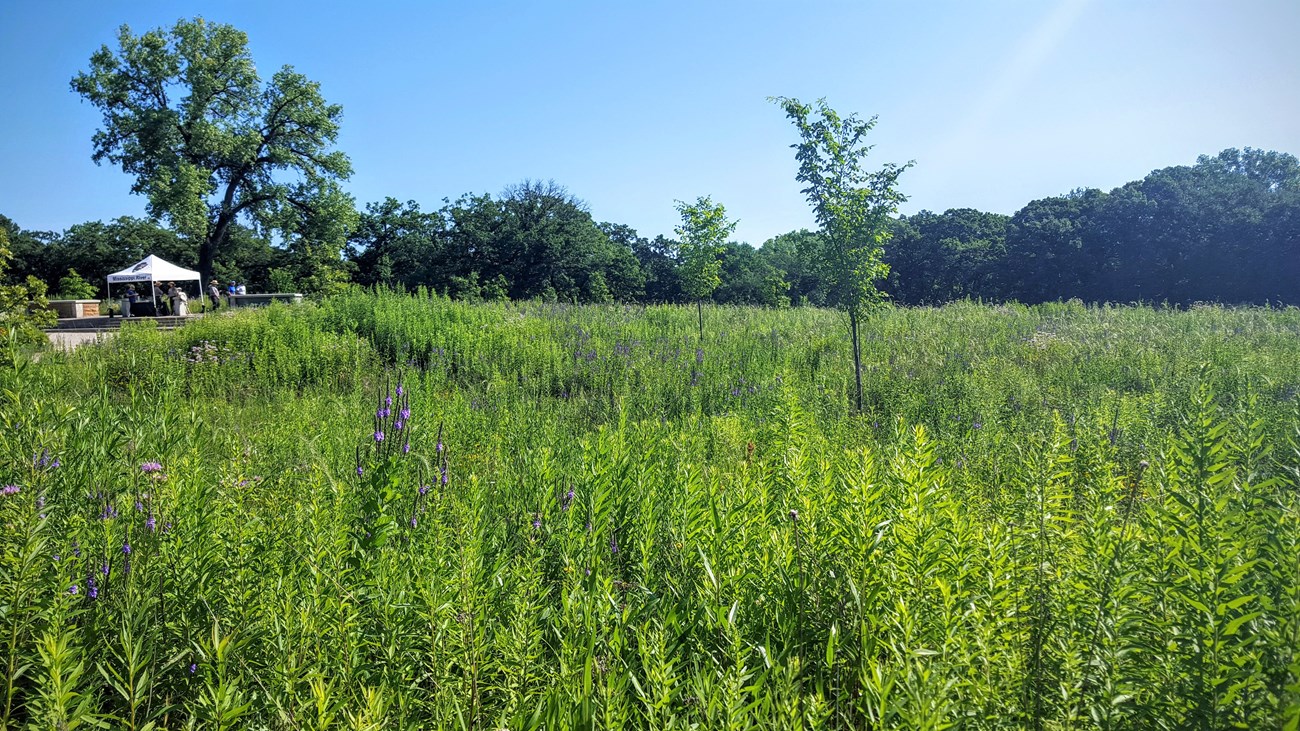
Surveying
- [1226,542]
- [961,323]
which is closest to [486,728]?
[1226,542]

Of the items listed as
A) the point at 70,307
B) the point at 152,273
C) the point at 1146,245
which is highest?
the point at 1146,245

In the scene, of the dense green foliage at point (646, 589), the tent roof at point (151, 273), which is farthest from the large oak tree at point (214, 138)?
the dense green foliage at point (646, 589)

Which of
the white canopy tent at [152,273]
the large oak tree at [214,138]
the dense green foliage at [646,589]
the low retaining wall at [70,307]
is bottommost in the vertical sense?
the dense green foliage at [646,589]

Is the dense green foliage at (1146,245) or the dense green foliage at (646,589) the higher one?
the dense green foliage at (1146,245)

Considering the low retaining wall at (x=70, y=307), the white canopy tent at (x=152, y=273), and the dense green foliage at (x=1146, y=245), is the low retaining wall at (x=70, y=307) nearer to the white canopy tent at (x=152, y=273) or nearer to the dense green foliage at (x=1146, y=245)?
the white canopy tent at (x=152, y=273)

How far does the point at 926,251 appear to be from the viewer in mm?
49875

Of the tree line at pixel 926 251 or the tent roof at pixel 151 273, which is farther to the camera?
the tree line at pixel 926 251

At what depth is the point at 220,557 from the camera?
194cm

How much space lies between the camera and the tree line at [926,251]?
119ft

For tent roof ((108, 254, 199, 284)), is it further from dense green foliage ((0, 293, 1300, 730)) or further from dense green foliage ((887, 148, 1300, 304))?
dense green foliage ((887, 148, 1300, 304))

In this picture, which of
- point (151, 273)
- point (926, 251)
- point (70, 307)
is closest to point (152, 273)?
point (151, 273)

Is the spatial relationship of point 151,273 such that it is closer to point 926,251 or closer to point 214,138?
point 214,138

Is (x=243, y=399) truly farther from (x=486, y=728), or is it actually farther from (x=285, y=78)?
(x=285, y=78)

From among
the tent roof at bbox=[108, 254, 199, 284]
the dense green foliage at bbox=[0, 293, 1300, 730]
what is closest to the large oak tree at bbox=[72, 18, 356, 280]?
the tent roof at bbox=[108, 254, 199, 284]
